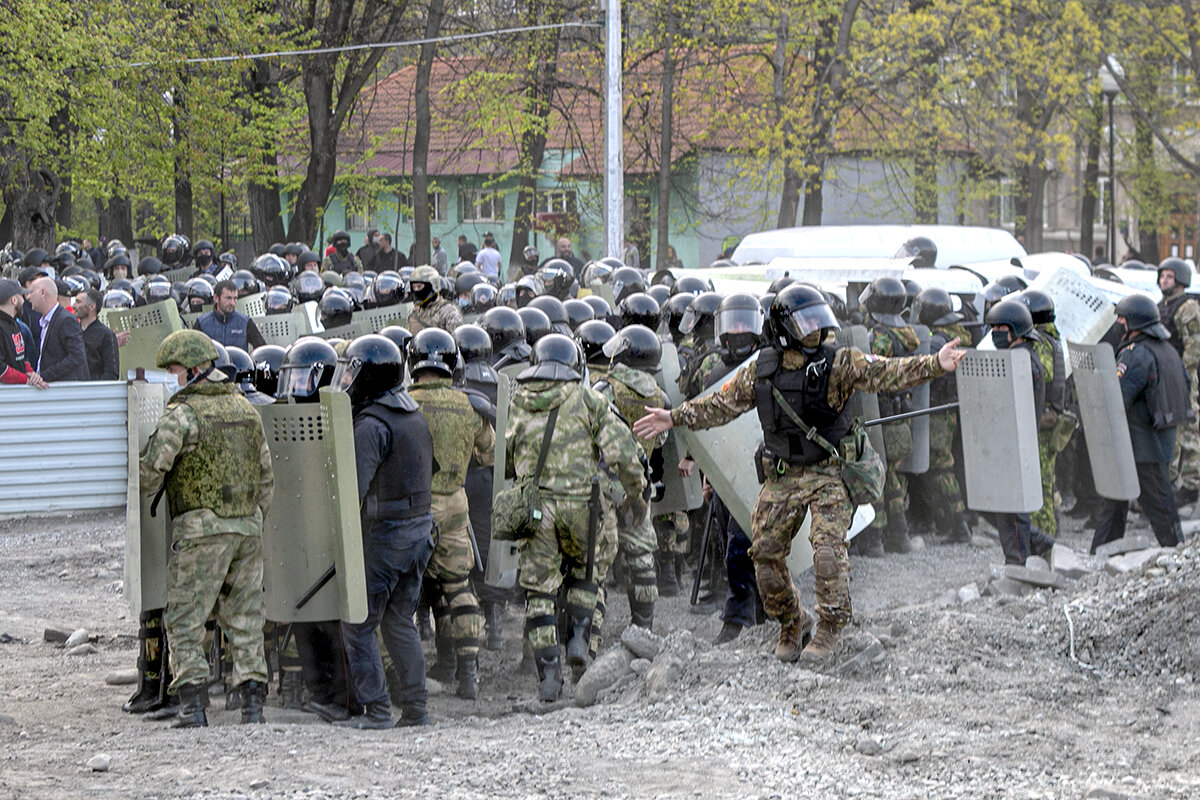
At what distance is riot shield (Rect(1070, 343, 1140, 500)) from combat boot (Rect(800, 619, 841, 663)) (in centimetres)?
391

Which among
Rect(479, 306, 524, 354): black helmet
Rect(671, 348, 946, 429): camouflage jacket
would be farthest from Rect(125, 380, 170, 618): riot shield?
Rect(479, 306, 524, 354): black helmet

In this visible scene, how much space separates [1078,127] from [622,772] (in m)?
34.4

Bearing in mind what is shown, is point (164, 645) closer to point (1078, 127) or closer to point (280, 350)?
point (280, 350)

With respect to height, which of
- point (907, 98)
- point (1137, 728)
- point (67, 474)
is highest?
point (907, 98)

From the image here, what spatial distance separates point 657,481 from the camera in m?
9.06

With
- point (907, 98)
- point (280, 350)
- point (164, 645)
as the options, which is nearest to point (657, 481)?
point (280, 350)

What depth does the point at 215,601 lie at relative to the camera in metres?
6.74

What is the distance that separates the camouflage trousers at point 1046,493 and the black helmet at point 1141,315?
1001mm

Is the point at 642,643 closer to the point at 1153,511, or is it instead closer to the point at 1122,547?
the point at 1122,547

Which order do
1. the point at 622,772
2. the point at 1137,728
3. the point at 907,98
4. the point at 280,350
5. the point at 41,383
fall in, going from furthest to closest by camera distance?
the point at 907,98 → the point at 41,383 → the point at 280,350 → the point at 1137,728 → the point at 622,772

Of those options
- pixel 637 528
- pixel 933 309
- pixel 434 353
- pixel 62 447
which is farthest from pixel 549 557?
pixel 62 447

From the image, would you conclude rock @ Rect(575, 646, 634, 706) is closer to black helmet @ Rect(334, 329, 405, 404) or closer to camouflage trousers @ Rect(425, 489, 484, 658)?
camouflage trousers @ Rect(425, 489, 484, 658)

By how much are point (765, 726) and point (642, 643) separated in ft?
4.14

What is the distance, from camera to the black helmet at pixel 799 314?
24.0 feet
